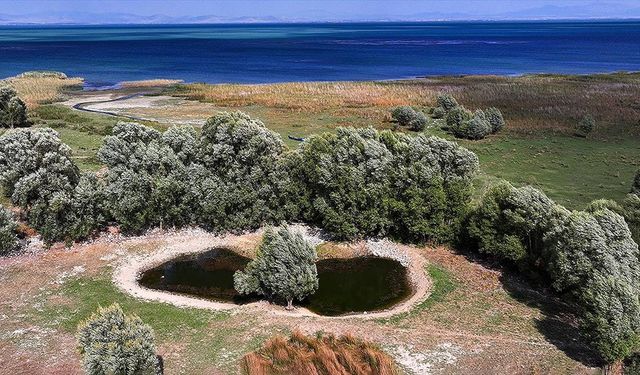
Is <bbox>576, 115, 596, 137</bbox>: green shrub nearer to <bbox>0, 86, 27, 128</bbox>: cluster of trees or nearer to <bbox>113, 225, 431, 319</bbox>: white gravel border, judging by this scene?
<bbox>113, 225, 431, 319</bbox>: white gravel border

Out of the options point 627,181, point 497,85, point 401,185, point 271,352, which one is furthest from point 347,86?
point 271,352

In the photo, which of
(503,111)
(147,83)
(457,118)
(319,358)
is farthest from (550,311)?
(147,83)

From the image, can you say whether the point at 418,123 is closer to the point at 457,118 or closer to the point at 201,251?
the point at 457,118

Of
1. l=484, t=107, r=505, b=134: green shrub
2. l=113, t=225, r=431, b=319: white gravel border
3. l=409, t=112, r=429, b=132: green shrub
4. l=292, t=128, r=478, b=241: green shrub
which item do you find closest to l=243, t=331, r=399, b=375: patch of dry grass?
l=113, t=225, r=431, b=319: white gravel border

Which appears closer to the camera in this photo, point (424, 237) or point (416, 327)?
point (416, 327)

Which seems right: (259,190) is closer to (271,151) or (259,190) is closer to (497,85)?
(271,151)

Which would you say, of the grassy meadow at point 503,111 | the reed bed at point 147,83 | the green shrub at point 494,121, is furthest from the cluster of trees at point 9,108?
the green shrub at point 494,121

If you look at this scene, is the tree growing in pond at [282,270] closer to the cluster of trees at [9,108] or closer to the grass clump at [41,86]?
the cluster of trees at [9,108]
